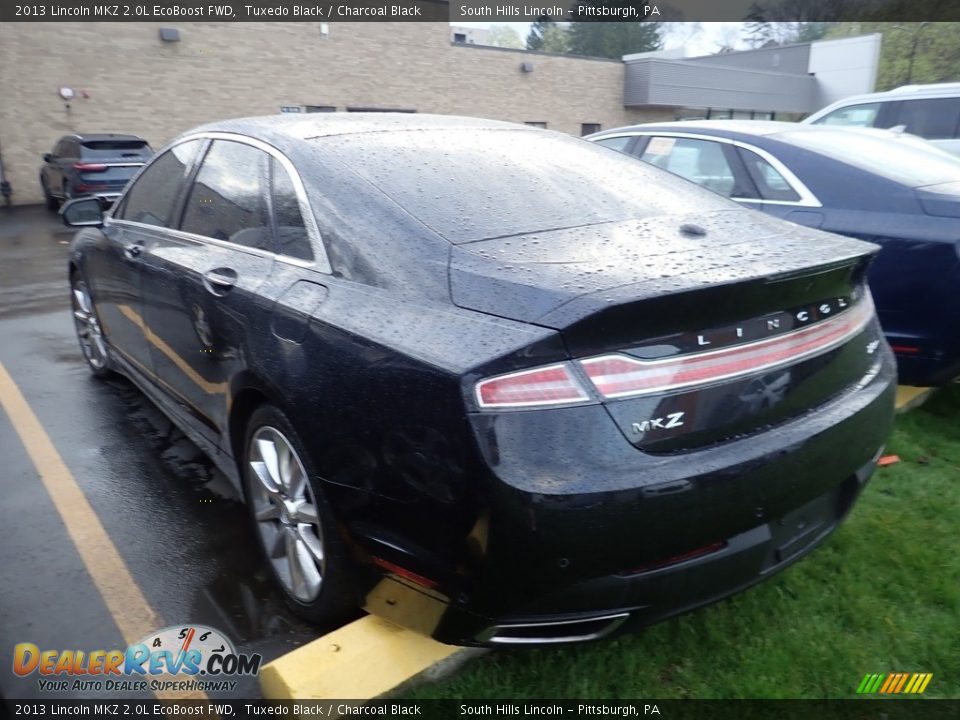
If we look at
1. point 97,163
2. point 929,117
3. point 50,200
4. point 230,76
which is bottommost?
point 50,200

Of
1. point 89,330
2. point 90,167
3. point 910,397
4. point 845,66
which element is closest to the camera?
point 910,397

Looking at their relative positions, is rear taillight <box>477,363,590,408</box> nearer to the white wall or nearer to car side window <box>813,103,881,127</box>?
car side window <box>813,103,881,127</box>

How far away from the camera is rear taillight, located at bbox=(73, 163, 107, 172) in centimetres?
1339

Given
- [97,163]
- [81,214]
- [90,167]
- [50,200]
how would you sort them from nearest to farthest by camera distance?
[81,214] → [90,167] → [97,163] → [50,200]

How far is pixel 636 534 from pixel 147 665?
1673 millimetres

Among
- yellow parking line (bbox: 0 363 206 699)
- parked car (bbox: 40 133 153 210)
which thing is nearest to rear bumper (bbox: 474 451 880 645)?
yellow parking line (bbox: 0 363 206 699)

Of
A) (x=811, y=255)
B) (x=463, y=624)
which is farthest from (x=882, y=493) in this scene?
(x=463, y=624)

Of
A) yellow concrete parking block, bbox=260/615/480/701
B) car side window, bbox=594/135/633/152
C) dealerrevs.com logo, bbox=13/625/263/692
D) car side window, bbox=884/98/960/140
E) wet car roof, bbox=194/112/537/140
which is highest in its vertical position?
car side window, bbox=884/98/960/140

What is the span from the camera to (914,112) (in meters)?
8.53

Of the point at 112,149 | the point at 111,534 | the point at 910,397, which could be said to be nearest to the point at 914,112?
the point at 910,397

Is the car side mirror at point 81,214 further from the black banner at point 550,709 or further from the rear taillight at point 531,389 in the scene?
the rear taillight at point 531,389

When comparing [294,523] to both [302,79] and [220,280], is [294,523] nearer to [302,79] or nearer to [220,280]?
[220,280]

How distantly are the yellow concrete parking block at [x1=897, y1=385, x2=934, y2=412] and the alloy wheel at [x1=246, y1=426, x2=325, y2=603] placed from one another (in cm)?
329

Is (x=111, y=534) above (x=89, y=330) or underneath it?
underneath
